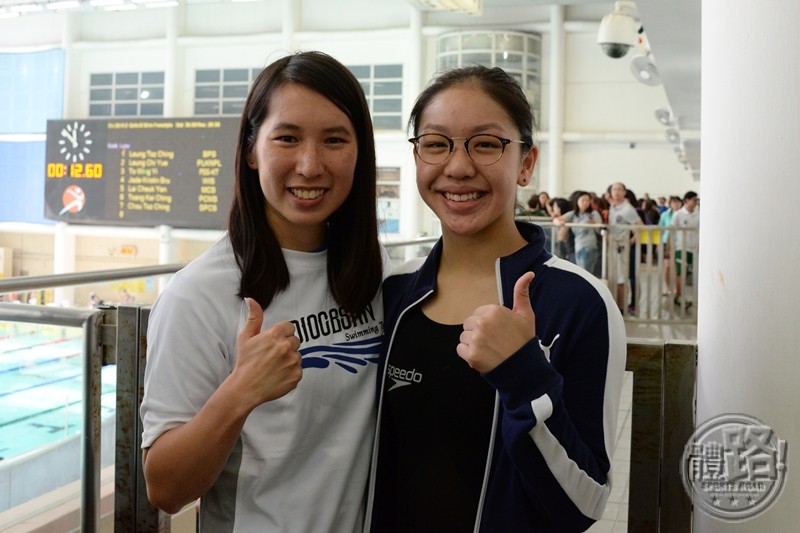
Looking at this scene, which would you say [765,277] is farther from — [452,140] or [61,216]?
[61,216]

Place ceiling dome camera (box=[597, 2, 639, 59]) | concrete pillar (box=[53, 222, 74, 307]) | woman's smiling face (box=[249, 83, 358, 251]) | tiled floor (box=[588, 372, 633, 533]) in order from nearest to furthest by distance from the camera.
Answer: woman's smiling face (box=[249, 83, 358, 251]) < tiled floor (box=[588, 372, 633, 533]) < ceiling dome camera (box=[597, 2, 639, 59]) < concrete pillar (box=[53, 222, 74, 307])

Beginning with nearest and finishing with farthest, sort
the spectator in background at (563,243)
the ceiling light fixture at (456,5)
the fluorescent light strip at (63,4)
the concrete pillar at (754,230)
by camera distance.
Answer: the concrete pillar at (754,230) < the ceiling light fixture at (456,5) < the spectator in background at (563,243) < the fluorescent light strip at (63,4)

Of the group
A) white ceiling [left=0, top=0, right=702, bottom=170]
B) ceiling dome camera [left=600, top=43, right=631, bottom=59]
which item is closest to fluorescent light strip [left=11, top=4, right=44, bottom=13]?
white ceiling [left=0, top=0, right=702, bottom=170]

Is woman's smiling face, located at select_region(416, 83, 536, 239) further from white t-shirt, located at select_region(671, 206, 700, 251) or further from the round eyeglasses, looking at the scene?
white t-shirt, located at select_region(671, 206, 700, 251)

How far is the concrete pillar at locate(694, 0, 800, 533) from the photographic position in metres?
1.29

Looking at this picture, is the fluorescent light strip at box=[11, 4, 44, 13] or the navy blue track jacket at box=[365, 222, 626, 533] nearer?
the navy blue track jacket at box=[365, 222, 626, 533]

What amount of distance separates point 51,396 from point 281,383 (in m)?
1.50

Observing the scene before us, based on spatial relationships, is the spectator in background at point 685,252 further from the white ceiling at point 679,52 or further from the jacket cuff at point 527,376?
the jacket cuff at point 527,376

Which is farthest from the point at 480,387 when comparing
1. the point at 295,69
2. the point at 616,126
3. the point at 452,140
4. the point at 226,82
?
the point at 226,82

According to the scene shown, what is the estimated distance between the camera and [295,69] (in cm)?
151

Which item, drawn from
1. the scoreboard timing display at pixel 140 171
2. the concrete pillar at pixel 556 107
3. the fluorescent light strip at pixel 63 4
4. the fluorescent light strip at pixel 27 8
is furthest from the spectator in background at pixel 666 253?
the fluorescent light strip at pixel 27 8

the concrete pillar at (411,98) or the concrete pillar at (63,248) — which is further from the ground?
the concrete pillar at (411,98)

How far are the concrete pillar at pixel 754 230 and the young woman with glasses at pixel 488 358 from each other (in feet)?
0.87

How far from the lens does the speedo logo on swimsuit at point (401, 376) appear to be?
4.73 ft
